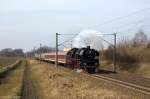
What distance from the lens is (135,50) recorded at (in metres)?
68.1

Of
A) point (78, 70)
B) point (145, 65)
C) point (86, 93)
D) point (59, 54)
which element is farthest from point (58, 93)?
point (59, 54)

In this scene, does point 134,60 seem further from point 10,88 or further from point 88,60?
point 10,88

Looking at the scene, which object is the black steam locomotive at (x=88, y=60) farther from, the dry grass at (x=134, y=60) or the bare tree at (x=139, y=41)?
the bare tree at (x=139, y=41)

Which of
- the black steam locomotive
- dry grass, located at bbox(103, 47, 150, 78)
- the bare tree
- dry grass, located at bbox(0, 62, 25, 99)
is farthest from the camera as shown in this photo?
the bare tree

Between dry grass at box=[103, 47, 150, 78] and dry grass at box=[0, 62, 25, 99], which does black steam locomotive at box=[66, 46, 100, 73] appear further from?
dry grass at box=[0, 62, 25, 99]

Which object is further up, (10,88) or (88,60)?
(88,60)

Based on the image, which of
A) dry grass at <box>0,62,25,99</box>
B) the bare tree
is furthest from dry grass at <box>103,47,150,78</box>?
dry grass at <box>0,62,25,99</box>

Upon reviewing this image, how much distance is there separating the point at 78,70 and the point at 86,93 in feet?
93.7

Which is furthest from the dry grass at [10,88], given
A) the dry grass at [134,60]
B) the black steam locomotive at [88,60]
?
the dry grass at [134,60]

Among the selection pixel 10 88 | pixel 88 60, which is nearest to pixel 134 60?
pixel 88 60

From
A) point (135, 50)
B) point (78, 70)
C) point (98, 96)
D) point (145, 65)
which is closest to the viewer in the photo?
point (98, 96)

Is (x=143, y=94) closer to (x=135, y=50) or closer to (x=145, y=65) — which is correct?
(x=145, y=65)

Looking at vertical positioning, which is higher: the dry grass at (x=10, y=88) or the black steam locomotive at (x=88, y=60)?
the black steam locomotive at (x=88, y=60)

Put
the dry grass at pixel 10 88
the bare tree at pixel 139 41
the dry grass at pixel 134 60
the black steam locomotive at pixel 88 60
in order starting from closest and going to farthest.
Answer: the dry grass at pixel 10 88, the black steam locomotive at pixel 88 60, the dry grass at pixel 134 60, the bare tree at pixel 139 41
